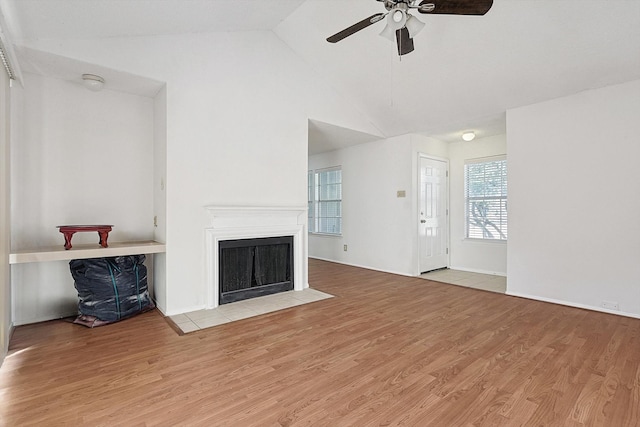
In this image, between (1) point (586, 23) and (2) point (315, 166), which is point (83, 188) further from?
(1) point (586, 23)

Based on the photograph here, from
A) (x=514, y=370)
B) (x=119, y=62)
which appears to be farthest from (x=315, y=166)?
(x=514, y=370)

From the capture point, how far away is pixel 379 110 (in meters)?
4.98

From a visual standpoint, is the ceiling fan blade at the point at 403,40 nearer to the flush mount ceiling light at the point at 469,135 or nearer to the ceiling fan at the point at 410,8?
the ceiling fan at the point at 410,8

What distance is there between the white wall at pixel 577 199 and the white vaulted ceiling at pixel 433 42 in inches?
10.8

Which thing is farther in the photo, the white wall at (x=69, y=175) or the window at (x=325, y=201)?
the window at (x=325, y=201)

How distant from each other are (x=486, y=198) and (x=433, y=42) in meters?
3.00

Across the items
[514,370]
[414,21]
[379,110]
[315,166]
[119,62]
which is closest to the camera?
[514,370]

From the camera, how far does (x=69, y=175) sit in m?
3.33

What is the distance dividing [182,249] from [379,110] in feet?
11.6

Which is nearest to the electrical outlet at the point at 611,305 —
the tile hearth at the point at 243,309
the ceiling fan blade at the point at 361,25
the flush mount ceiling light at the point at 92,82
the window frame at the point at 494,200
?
the window frame at the point at 494,200

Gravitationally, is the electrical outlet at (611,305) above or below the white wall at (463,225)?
below

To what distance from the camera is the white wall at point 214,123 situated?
3258mm

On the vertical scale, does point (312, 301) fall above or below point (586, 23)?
below

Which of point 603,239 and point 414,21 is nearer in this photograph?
point 414,21
